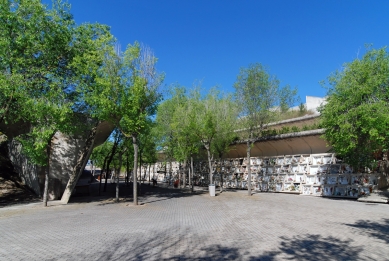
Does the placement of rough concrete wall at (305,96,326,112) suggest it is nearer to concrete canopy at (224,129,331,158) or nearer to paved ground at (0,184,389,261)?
concrete canopy at (224,129,331,158)

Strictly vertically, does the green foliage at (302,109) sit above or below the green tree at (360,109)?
above

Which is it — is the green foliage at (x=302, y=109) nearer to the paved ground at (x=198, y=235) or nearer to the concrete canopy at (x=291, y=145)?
the concrete canopy at (x=291, y=145)

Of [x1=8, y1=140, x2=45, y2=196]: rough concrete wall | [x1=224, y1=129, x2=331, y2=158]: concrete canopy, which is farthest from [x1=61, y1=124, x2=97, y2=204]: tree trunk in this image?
[x1=224, y1=129, x2=331, y2=158]: concrete canopy

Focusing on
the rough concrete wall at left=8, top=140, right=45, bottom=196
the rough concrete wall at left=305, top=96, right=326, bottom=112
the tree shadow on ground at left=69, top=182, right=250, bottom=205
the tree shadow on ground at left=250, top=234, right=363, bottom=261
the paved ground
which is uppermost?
the rough concrete wall at left=305, top=96, right=326, bottom=112

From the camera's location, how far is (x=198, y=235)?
8.88m

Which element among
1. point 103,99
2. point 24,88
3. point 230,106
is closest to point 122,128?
point 103,99

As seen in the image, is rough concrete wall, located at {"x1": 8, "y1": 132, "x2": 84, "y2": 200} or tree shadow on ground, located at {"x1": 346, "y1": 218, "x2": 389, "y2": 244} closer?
tree shadow on ground, located at {"x1": 346, "y1": 218, "x2": 389, "y2": 244}

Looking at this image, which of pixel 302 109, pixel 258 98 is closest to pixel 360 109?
pixel 258 98

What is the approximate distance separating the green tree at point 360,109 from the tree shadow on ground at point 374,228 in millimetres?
5811

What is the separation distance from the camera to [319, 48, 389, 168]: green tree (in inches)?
596

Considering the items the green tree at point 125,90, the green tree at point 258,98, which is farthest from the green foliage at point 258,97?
the green tree at point 125,90

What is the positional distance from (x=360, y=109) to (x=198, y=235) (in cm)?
1170

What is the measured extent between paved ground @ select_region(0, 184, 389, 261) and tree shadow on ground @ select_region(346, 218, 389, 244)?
0.03 meters

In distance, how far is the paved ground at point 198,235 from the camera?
688 centimetres
